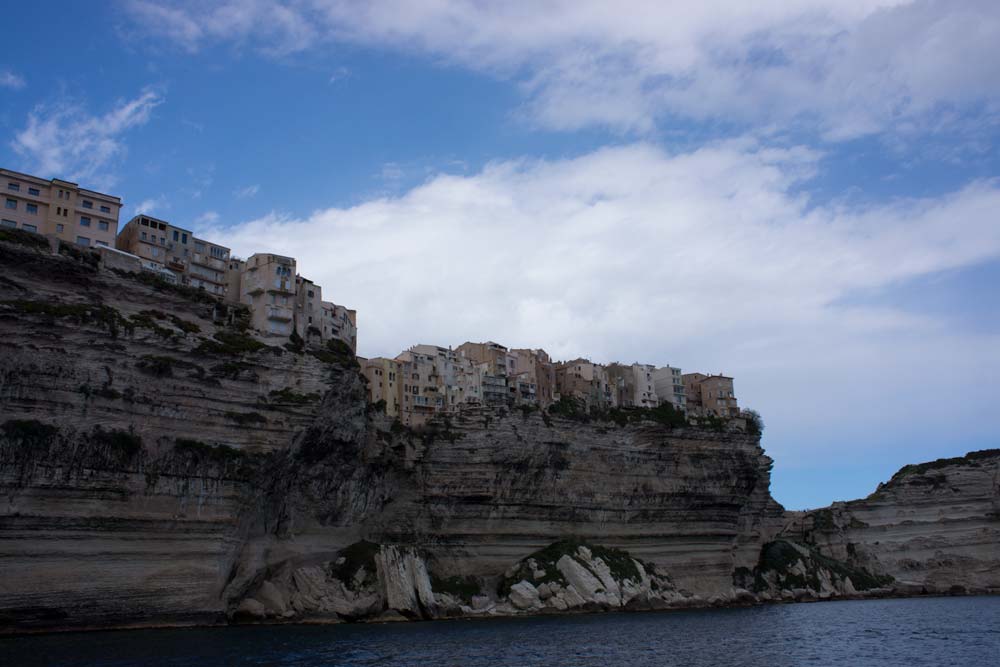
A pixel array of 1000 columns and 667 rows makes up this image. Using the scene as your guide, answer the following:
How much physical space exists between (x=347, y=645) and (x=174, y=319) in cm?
2179

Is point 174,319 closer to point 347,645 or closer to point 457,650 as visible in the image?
point 347,645

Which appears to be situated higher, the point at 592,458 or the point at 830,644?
the point at 592,458

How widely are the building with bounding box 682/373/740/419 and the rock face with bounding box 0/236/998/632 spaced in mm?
10910

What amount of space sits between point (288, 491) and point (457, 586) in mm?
13970

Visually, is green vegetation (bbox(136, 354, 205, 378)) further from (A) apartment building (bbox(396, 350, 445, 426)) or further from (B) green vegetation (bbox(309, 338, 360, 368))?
(A) apartment building (bbox(396, 350, 445, 426))

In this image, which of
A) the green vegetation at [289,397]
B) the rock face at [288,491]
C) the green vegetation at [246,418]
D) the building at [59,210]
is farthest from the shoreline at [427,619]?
the building at [59,210]

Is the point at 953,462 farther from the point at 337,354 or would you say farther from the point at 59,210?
the point at 59,210

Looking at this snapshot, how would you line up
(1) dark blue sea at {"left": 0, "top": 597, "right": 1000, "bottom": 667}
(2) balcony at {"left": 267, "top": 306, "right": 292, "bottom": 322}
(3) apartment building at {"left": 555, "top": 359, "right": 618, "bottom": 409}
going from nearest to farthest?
(1) dark blue sea at {"left": 0, "top": 597, "right": 1000, "bottom": 667} → (2) balcony at {"left": 267, "top": 306, "right": 292, "bottom": 322} → (3) apartment building at {"left": 555, "top": 359, "right": 618, "bottom": 409}

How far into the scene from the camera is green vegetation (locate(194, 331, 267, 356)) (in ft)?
165

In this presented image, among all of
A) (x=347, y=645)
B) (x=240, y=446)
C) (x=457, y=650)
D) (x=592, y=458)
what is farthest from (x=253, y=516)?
(x=592, y=458)

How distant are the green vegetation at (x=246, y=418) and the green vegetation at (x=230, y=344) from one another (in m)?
3.59

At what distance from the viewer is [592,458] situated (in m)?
70.2

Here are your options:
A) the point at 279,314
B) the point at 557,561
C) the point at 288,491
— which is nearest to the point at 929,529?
the point at 557,561

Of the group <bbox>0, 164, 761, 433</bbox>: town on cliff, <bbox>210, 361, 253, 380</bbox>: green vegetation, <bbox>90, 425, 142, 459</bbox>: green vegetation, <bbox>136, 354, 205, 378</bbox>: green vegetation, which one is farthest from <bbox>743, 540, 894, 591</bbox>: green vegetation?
<bbox>90, 425, 142, 459</bbox>: green vegetation
